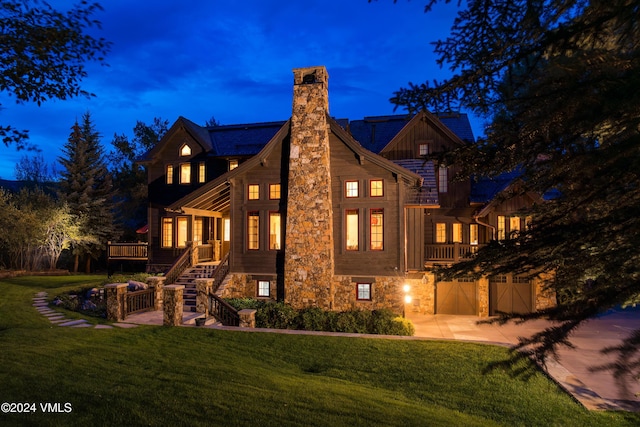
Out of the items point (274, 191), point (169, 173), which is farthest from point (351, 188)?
point (169, 173)

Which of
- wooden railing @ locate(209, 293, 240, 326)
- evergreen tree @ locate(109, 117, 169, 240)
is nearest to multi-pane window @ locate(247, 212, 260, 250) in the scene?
wooden railing @ locate(209, 293, 240, 326)

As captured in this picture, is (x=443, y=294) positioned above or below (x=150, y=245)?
below

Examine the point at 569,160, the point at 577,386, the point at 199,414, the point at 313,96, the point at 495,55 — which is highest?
the point at 313,96

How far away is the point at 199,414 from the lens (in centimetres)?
616

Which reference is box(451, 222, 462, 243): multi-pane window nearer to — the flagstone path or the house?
the house

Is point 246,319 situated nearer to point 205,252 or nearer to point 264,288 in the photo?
point 264,288

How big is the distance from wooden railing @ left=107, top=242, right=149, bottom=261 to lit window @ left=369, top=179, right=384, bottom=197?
1446 cm

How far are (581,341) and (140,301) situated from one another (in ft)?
54.5

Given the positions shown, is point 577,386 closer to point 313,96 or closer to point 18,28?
point 313,96

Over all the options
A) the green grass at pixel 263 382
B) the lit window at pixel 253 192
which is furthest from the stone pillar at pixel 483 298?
the lit window at pixel 253 192

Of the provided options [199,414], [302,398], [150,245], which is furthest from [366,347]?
[150,245]

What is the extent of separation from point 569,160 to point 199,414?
6.35 meters

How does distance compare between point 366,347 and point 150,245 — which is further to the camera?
point 150,245

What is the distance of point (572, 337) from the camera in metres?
11.1
